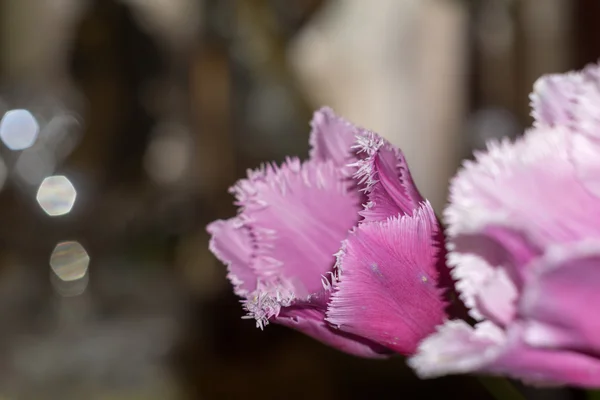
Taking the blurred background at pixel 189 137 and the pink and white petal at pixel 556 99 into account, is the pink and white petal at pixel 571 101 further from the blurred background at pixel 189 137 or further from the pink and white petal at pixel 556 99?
the blurred background at pixel 189 137

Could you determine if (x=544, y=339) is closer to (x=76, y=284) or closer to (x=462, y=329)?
(x=462, y=329)

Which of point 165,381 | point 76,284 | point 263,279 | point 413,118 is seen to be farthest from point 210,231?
point 413,118

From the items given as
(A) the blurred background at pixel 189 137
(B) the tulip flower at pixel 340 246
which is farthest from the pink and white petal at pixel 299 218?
(A) the blurred background at pixel 189 137

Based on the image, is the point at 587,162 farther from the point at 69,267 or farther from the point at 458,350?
the point at 69,267

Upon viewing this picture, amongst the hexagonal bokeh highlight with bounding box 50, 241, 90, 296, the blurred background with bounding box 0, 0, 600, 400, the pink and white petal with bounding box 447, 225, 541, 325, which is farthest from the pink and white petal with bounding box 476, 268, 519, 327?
the hexagonal bokeh highlight with bounding box 50, 241, 90, 296

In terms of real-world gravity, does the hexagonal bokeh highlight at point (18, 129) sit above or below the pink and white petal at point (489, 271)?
above

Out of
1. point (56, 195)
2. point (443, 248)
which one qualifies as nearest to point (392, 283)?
point (443, 248)

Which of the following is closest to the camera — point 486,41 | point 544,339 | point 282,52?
point 544,339
